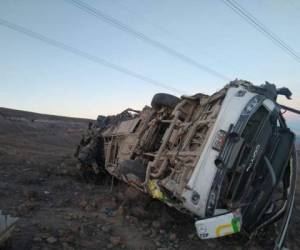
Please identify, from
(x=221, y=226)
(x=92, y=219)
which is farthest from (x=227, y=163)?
(x=92, y=219)

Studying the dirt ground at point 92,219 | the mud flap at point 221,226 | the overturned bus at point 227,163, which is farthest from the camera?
the dirt ground at point 92,219

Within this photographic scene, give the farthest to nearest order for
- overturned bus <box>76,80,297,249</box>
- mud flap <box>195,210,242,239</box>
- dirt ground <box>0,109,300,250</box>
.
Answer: dirt ground <box>0,109,300,250</box>, overturned bus <box>76,80,297,249</box>, mud flap <box>195,210,242,239</box>

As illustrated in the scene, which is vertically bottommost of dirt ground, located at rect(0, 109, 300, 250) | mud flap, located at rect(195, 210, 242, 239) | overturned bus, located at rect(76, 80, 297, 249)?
dirt ground, located at rect(0, 109, 300, 250)

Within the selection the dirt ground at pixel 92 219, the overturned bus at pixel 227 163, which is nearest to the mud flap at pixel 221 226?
the overturned bus at pixel 227 163

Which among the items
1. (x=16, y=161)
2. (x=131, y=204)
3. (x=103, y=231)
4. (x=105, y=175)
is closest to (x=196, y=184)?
(x=103, y=231)

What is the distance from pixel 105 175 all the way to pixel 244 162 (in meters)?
5.12

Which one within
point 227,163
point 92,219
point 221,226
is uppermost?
point 227,163

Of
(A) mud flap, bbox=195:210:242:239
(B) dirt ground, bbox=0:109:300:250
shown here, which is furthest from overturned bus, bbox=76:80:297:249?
(B) dirt ground, bbox=0:109:300:250

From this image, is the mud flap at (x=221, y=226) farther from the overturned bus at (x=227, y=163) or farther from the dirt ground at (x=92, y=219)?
the dirt ground at (x=92, y=219)

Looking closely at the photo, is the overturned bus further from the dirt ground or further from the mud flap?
the dirt ground

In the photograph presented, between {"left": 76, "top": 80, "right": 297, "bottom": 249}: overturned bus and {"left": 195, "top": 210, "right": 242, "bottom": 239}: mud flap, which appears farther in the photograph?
{"left": 76, "top": 80, "right": 297, "bottom": 249}: overturned bus

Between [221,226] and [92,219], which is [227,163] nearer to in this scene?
[221,226]

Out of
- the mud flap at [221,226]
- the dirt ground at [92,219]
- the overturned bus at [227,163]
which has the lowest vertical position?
the dirt ground at [92,219]

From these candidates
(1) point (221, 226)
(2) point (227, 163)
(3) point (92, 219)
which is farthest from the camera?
(3) point (92, 219)
